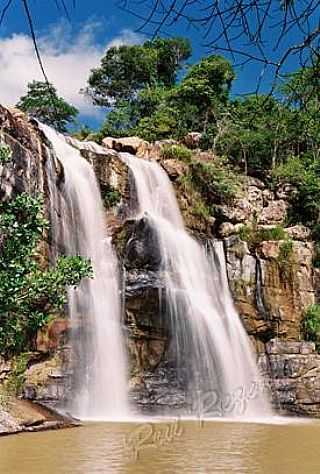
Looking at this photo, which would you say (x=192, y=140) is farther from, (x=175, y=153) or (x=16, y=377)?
(x=16, y=377)

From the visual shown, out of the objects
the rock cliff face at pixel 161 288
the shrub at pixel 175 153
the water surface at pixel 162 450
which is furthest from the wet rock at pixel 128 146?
the water surface at pixel 162 450

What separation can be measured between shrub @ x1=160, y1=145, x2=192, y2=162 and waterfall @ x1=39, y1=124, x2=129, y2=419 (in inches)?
167

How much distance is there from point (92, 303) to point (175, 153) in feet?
28.9

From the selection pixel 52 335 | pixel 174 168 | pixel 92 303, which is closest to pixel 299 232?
pixel 174 168

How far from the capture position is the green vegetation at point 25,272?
8.80 meters

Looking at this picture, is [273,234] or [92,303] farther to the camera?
[273,234]

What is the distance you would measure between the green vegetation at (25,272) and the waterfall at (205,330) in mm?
5697

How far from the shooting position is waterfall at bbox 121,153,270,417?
1447 centimetres

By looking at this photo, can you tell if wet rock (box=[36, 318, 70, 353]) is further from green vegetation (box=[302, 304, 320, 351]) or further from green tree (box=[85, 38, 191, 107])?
green tree (box=[85, 38, 191, 107])

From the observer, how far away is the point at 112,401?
44.2 ft

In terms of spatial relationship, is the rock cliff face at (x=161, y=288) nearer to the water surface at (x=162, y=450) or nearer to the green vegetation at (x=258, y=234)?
the green vegetation at (x=258, y=234)

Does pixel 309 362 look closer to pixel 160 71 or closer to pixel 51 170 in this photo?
pixel 51 170

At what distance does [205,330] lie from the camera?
50.0ft

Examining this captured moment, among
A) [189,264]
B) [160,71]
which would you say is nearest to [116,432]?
[189,264]
